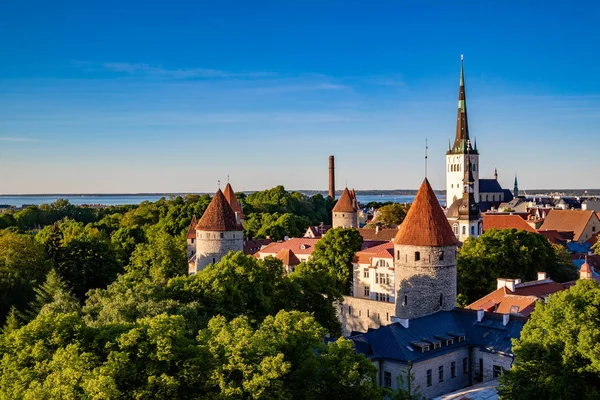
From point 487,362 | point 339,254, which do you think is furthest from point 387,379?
point 339,254

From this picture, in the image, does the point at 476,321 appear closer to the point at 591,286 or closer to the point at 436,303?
the point at 436,303

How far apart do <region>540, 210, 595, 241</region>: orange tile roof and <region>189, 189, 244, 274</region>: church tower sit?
52.5 metres

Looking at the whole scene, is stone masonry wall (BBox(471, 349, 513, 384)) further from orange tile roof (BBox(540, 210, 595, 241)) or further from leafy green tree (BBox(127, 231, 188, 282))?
orange tile roof (BBox(540, 210, 595, 241))

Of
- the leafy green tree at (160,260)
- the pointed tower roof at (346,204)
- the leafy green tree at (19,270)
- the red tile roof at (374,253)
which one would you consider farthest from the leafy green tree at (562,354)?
the pointed tower roof at (346,204)

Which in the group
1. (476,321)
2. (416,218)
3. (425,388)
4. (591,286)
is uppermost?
(416,218)

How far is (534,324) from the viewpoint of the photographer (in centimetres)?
2400

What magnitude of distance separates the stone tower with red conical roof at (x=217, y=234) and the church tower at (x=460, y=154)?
60327 millimetres

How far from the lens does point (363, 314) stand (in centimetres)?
4094

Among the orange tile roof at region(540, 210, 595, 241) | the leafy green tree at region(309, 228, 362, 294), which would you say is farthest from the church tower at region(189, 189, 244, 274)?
the orange tile roof at region(540, 210, 595, 241)

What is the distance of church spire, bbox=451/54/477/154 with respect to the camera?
102 metres

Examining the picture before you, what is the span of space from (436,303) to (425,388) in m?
6.36

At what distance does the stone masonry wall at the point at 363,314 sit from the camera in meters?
39.4

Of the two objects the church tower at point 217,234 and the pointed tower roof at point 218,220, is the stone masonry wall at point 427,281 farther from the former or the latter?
the pointed tower roof at point 218,220

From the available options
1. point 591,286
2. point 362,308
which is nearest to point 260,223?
point 362,308
